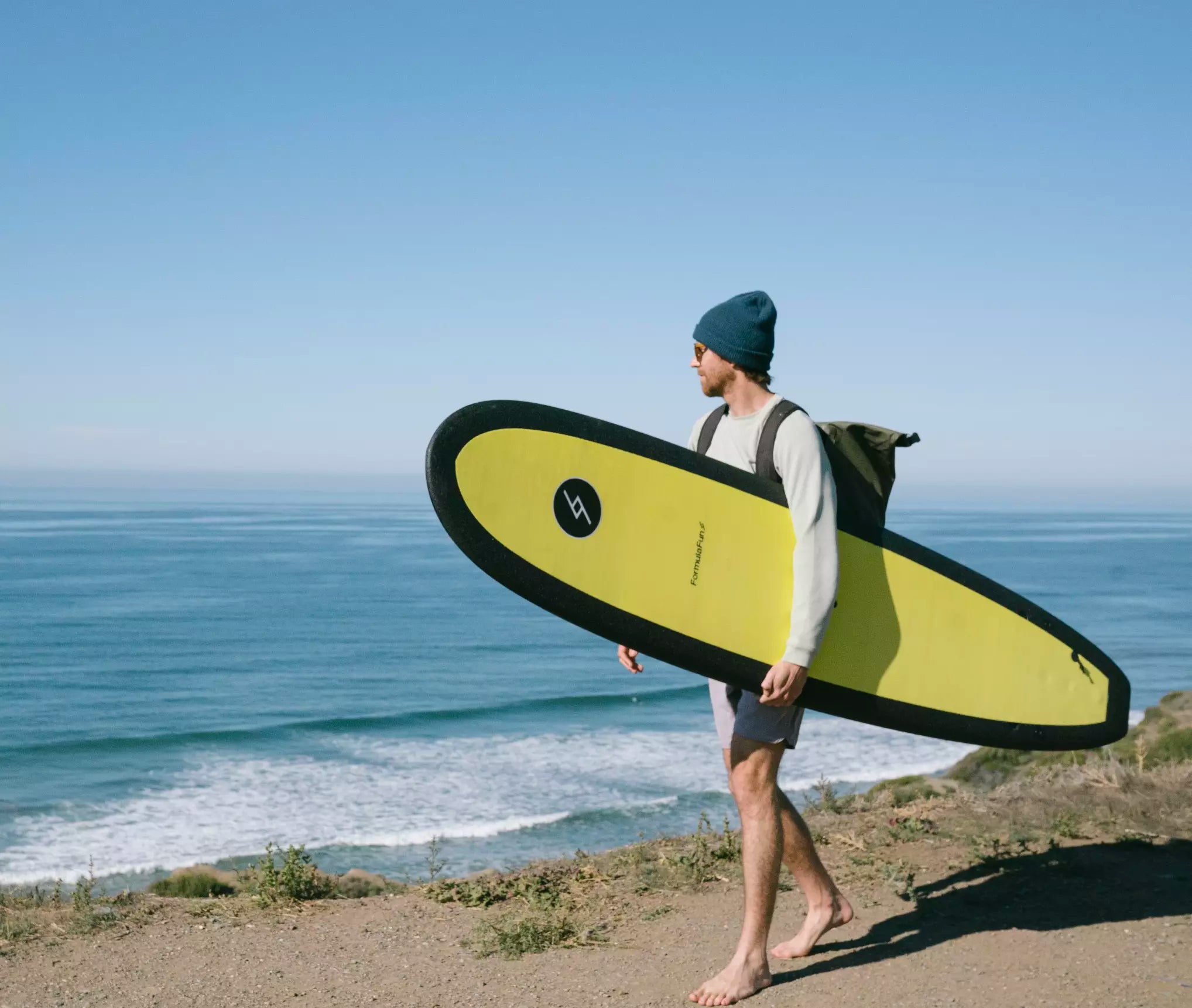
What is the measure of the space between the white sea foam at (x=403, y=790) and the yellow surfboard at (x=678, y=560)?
32.4 feet

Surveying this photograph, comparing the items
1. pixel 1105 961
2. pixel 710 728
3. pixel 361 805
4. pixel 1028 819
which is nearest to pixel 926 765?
pixel 710 728

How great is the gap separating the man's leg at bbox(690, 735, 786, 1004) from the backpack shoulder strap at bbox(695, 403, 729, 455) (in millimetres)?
974

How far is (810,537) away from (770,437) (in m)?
0.35

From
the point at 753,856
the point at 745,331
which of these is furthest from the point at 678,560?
the point at 753,856

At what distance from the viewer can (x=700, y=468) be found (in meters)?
3.29

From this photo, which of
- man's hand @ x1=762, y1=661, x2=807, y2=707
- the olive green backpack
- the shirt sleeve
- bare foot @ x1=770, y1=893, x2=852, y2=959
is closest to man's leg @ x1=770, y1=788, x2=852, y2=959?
bare foot @ x1=770, y1=893, x2=852, y2=959

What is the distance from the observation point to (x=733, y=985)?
117 inches

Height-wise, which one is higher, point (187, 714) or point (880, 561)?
point (880, 561)

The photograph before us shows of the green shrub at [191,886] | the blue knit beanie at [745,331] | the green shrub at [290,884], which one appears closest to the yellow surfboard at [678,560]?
the blue knit beanie at [745,331]

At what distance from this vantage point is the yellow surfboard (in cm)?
318

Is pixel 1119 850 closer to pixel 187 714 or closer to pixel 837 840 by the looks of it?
pixel 837 840

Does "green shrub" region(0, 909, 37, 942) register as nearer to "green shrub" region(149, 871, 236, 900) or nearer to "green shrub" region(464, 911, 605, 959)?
"green shrub" region(464, 911, 605, 959)

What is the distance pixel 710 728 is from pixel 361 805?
8023mm

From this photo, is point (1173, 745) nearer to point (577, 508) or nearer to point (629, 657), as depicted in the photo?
point (629, 657)
